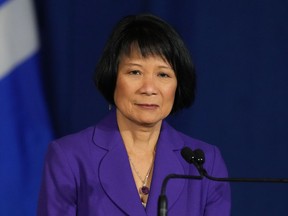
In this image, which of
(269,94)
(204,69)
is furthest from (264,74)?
(204,69)

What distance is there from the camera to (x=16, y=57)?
7.07ft

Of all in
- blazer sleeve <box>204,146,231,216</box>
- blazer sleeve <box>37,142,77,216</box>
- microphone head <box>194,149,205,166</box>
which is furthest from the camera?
blazer sleeve <box>204,146,231,216</box>

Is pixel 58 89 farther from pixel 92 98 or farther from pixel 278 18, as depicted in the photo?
pixel 278 18

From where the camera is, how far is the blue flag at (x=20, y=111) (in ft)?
7.00

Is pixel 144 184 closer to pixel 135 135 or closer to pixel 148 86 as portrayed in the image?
pixel 135 135

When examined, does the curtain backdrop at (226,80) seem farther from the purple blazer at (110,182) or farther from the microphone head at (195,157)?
the microphone head at (195,157)

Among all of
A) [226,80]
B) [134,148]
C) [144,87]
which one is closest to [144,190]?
[134,148]

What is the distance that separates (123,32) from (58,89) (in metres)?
0.57

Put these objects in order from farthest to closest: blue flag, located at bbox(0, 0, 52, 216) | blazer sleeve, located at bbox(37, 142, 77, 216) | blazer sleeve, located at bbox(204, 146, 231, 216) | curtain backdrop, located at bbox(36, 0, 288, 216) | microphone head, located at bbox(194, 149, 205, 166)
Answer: curtain backdrop, located at bbox(36, 0, 288, 216)
blue flag, located at bbox(0, 0, 52, 216)
blazer sleeve, located at bbox(204, 146, 231, 216)
blazer sleeve, located at bbox(37, 142, 77, 216)
microphone head, located at bbox(194, 149, 205, 166)

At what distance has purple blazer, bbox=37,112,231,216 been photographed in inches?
65.1

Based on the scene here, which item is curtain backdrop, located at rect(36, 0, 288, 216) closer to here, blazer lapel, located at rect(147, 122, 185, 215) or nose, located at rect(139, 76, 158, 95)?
blazer lapel, located at rect(147, 122, 185, 215)

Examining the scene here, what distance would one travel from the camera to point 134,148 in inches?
70.7

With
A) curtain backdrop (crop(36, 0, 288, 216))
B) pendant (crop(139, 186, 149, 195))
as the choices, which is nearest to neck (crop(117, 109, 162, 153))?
pendant (crop(139, 186, 149, 195))

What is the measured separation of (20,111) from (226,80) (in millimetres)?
750
